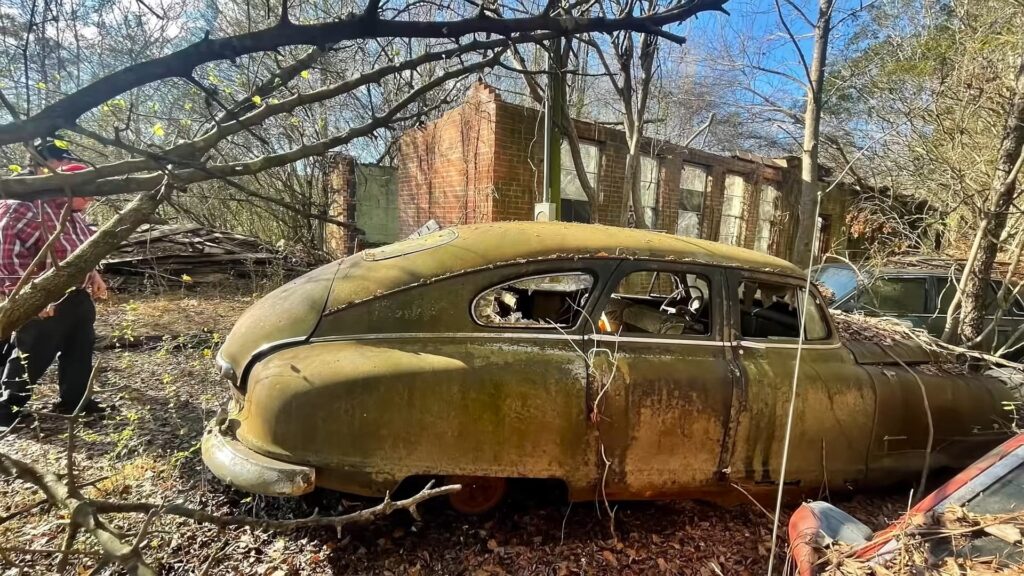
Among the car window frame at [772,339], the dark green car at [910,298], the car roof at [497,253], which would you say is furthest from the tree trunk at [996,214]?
the car roof at [497,253]

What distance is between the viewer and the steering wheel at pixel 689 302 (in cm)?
356

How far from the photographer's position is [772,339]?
289 cm

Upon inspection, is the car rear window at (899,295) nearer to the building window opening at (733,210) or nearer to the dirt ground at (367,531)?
the dirt ground at (367,531)

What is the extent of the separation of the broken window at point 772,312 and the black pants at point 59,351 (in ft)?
14.9

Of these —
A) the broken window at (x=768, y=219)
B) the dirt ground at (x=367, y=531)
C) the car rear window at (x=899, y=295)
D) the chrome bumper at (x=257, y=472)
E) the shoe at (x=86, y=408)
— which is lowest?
the dirt ground at (x=367, y=531)

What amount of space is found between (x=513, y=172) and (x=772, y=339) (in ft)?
18.2

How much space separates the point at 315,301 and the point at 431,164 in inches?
292

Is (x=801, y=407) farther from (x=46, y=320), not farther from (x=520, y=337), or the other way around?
(x=46, y=320)

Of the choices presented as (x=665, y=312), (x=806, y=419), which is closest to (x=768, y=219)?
(x=665, y=312)

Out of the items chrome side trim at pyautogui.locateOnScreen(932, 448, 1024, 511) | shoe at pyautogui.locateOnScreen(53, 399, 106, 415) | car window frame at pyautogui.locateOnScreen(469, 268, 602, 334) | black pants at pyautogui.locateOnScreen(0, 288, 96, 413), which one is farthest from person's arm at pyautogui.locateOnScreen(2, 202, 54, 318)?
chrome side trim at pyautogui.locateOnScreen(932, 448, 1024, 511)

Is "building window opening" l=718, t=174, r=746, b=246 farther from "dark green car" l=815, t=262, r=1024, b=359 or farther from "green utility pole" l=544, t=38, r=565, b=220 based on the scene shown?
"green utility pole" l=544, t=38, r=565, b=220

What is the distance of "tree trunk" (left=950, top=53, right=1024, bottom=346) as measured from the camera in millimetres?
3492

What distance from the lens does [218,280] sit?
8.06 meters

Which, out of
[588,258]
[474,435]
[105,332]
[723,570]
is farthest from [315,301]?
[105,332]
